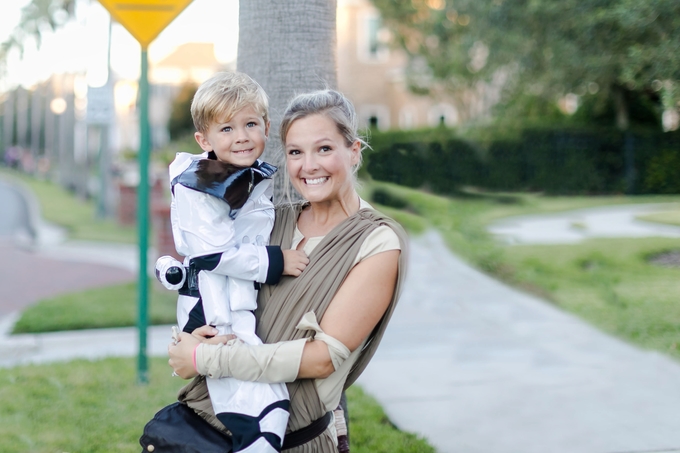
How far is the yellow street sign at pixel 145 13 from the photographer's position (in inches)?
193

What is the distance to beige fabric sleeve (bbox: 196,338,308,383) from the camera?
6.73ft

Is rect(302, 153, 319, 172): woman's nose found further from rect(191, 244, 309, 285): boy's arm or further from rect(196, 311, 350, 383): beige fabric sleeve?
rect(196, 311, 350, 383): beige fabric sleeve

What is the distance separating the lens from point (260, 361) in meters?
2.05

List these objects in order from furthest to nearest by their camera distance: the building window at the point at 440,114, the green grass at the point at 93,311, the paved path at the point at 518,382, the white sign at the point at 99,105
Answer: the building window at the point at 440,114 < the white sign at the point at 99,105 < the green grass at the point at 93,311 < the paved path at the point at 518,382

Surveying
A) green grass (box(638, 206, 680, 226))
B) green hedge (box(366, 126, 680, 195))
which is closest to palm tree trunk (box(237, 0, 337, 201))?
green grass (box(638, 206, 680, 226))

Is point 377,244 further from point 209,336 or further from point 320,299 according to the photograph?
point 209,336

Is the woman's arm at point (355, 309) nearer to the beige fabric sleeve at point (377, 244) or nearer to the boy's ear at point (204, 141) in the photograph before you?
the beige fabric sleeve at point (377, 244)

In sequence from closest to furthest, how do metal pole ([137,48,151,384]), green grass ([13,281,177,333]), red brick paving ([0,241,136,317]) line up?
metal pole ([137,48,151,384])
green grass ([13,281,177,333])
red brick paving ([0,241,136,317])

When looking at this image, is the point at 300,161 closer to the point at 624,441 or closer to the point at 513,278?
the point at 624,441

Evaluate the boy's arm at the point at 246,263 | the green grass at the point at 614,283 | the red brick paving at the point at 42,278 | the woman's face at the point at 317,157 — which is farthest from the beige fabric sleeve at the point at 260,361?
the red brick paving at the point at 42,278

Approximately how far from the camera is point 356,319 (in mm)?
2070

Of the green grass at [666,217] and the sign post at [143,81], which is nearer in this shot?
Answer: the sign post at [143,81]

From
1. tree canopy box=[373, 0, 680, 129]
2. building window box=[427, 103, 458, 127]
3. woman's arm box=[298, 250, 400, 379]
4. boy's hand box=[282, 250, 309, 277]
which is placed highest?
tree canopy box=[373, 0, 680, 129]

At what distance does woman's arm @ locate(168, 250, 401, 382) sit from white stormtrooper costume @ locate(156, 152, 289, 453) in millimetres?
98
